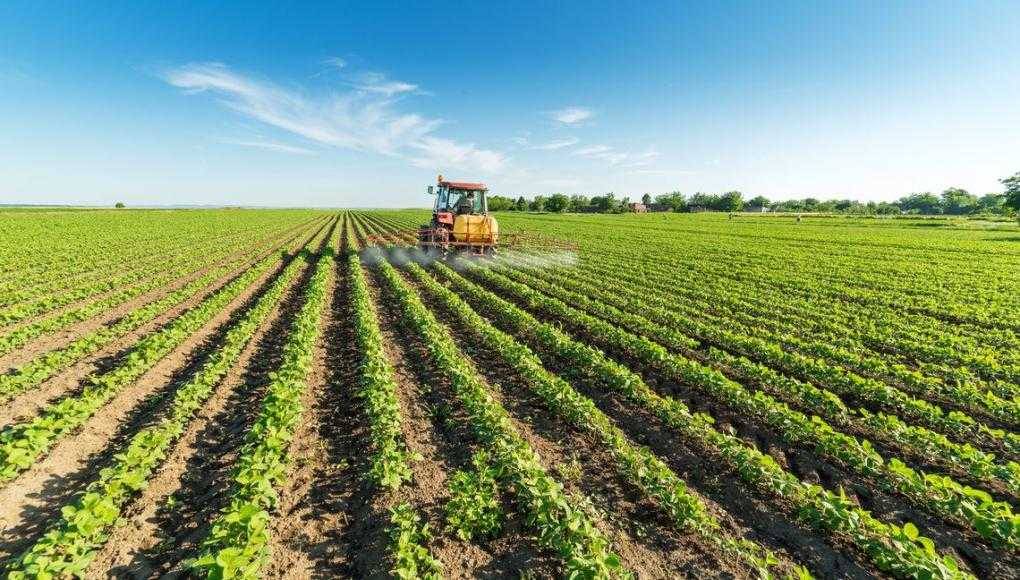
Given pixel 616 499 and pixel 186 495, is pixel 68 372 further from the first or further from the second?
pixel 616 499

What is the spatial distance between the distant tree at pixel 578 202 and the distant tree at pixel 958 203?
11319 cm

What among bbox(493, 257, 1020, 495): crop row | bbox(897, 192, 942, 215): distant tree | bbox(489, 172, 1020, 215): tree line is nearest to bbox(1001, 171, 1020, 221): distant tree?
bbox(489, 172, 1020, 215): tree line

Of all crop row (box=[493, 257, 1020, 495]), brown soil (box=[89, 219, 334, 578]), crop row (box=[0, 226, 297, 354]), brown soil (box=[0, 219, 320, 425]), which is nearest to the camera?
brown soil (box=[89, 219, 334, 578])

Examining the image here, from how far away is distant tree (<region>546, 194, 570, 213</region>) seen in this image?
132500 mm

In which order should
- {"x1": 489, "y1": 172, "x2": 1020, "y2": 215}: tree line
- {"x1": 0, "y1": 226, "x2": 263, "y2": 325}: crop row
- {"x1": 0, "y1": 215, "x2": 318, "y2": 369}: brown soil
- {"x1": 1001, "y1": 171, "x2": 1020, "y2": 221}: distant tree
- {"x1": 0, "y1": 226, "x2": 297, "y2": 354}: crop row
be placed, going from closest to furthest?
{"x1": 0, "y1": 215, "x2": 318, "y2": 369}: brown soil
{"x1": 0, "y1": 226, "x2": 297, "y2": 354}: crop row
{"x1": 0, "y1": 226, "x2": 263, "y2": 325}: crop row
{"x1": 1001, "y1": 171, "x2": 1020, "y2": 221}: distant tree
{"x1": 489, "y1": 172, "x2": 1020, "y2": 215}: tree line

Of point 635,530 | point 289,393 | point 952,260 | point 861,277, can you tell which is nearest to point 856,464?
point 635,530

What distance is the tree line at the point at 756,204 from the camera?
128625mm

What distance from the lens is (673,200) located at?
499 ft

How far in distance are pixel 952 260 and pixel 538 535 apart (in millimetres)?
31798

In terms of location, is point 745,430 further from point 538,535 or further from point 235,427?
point 235,427

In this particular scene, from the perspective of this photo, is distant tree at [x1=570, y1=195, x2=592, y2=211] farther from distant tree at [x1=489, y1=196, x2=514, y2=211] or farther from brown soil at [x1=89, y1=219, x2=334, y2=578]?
brown soil at [x1=89, y1=219, x2=334, y2=578]

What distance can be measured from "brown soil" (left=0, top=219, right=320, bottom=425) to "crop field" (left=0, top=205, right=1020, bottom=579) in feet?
0.21

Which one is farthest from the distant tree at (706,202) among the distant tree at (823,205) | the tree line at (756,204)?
the distant tree at (823,205)

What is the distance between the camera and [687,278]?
1767 cm
